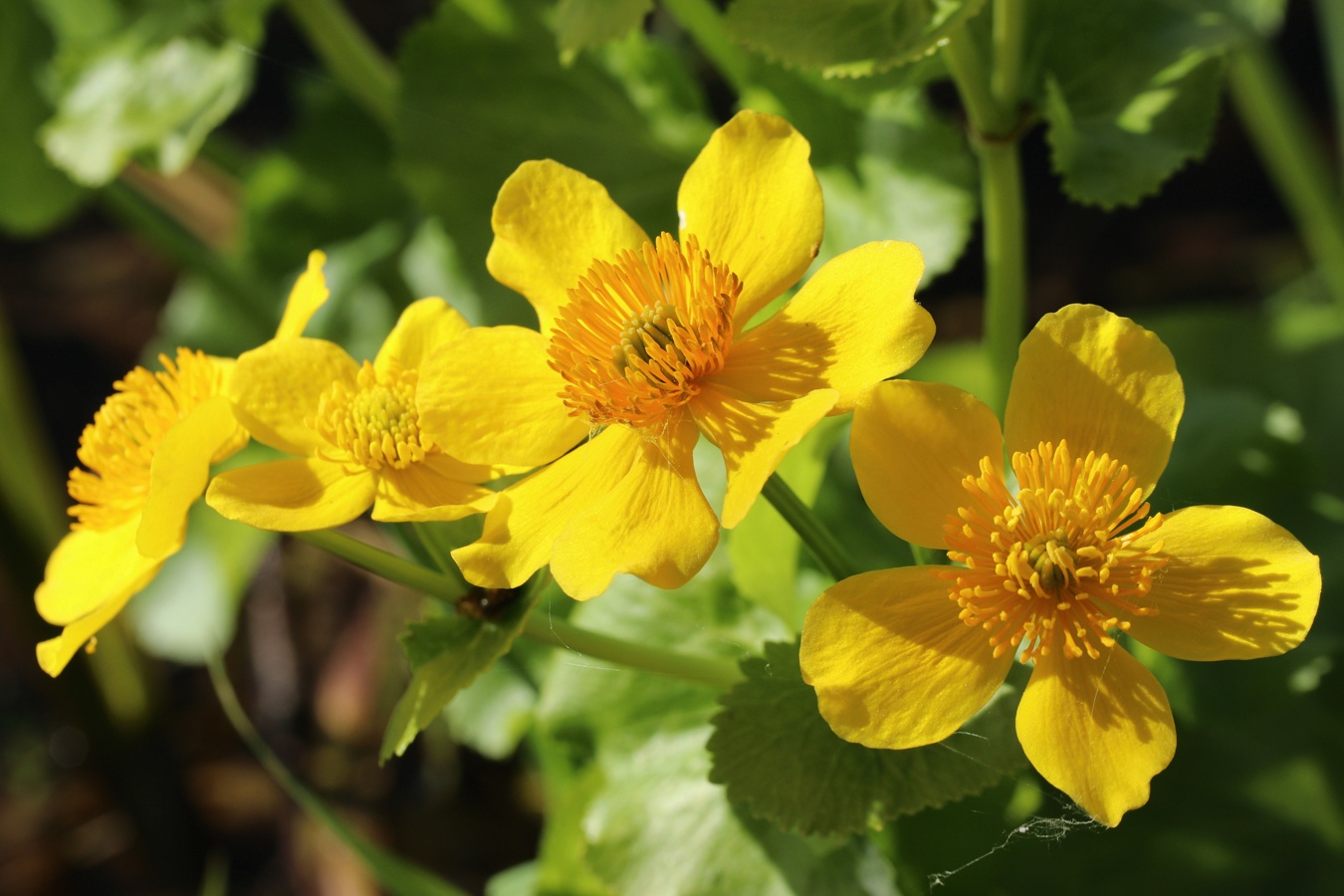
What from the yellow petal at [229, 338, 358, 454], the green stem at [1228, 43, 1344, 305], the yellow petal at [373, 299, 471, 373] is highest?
the yellow petal at [229, 338, 358, 454]

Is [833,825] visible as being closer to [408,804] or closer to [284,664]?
[408,804]

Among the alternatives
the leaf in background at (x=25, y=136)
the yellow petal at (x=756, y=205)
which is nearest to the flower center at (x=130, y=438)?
the yellow petal at (x=756, y=205)

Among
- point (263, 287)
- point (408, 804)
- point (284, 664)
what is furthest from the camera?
point (284, 664)

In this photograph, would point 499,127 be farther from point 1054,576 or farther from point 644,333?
point 1054,576

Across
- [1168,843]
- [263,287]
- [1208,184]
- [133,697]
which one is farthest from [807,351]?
[1208,184]

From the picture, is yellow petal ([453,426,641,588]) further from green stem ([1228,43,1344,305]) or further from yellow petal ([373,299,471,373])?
green stem ([1228,43,1344,305])

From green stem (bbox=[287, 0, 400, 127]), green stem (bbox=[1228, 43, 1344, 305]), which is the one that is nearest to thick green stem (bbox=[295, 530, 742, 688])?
green stem (bbox=[287, 0, 400, 127])

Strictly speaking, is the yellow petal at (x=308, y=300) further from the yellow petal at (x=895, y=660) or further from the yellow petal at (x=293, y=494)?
the yellow petal at (x=895, y=660)
